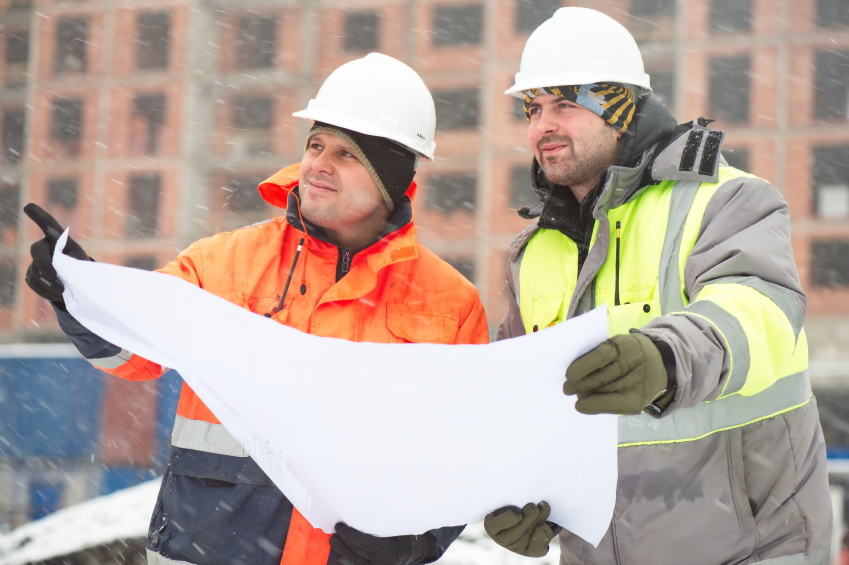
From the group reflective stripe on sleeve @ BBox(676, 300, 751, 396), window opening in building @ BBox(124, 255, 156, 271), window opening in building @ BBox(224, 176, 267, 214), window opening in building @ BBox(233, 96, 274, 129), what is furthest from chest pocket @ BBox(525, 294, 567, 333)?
window opening in building @ BBox(233, 96, 274, 129)

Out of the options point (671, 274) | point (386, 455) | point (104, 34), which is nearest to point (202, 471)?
point (386, 455)

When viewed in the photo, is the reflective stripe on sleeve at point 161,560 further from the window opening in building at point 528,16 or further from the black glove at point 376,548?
the window opening in building at point 528,16

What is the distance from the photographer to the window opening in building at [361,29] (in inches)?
1837

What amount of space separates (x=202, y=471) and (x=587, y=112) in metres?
1.73

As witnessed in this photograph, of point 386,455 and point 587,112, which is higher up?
point 587,112

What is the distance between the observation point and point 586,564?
2564 mm

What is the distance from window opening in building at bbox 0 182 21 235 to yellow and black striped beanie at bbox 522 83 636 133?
172ft

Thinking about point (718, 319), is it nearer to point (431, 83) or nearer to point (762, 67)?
point (762, 67)

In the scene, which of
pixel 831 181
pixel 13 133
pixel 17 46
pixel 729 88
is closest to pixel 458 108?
pixel 729 88

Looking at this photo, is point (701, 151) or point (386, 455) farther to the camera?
point (701, 151)

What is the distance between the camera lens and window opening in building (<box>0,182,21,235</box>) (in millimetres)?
49094

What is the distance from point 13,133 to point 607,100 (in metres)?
54.6

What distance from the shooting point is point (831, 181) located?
37.9 m

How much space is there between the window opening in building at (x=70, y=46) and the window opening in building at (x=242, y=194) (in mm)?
11327
